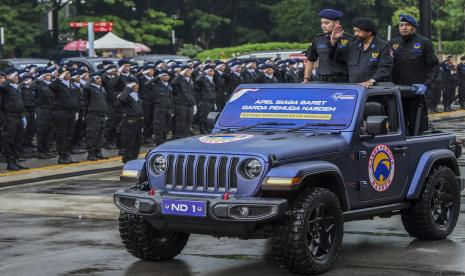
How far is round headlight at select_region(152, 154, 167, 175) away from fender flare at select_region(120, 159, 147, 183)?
200 mm

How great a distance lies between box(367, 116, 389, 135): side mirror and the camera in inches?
396

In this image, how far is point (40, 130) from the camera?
21453 mm

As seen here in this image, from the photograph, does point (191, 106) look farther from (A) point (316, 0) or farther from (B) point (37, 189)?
(A) point (316, 0)

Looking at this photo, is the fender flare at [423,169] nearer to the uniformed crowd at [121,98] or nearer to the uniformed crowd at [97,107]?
the uniformed crowd at [121,98]

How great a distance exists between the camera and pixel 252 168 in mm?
9375

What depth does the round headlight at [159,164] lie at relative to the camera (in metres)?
9.83

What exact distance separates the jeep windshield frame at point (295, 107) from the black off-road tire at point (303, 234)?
99cm

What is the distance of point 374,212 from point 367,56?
6.59 feet

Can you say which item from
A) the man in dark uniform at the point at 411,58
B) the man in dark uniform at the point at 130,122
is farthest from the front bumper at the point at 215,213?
A: the man in dark uniform at the point at 130,122

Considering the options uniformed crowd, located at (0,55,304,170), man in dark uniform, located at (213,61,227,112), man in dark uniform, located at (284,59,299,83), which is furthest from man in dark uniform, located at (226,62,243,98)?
man in dark uniform, located at (284,59,299,83)

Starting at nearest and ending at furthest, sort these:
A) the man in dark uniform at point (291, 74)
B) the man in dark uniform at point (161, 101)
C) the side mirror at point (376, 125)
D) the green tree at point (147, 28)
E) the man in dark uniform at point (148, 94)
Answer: the side mirror at point (376, 125) < the man in dark uniform at point (161, 101) < the man in dark uniform at point (148, 94) < the man in dark uniform at point (291, 74) < the green tree at point (147, 28)

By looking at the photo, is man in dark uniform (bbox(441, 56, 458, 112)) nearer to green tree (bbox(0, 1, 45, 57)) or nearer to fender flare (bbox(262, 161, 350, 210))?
green tree (bbox(0, 1, 45, 57))

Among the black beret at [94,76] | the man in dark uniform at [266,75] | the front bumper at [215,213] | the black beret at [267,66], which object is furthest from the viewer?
the black beret at [267,66]

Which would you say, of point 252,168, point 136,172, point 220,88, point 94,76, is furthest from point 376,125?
point 220,88
